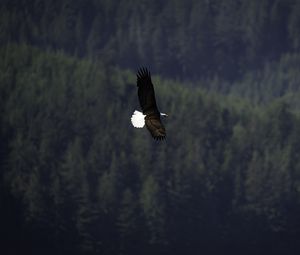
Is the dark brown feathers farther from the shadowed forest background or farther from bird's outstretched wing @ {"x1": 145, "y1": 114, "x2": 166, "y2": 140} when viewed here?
the shadowed forest background

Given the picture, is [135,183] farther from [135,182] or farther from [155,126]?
[155,126]

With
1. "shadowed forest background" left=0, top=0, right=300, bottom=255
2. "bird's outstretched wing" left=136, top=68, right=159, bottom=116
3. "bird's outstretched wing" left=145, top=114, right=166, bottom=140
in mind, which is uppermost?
"bird's outstretched wing" left=136, top=68, right=159, bottom=116

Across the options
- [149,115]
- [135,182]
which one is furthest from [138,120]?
[135,182]

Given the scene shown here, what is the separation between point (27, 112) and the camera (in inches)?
7618

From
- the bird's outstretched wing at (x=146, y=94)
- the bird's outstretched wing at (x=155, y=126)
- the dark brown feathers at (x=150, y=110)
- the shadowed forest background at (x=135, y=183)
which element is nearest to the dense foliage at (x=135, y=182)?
the shadowed forest background at (x=135, y=183)

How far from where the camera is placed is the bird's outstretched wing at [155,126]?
945 inches

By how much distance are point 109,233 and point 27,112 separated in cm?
3481

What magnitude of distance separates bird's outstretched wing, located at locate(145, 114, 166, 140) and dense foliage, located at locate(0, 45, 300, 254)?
5498 inches

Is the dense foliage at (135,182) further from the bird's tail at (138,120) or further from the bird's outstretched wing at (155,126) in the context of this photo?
the bird's outstretched wing at (155,126)

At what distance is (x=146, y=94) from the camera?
2492cm

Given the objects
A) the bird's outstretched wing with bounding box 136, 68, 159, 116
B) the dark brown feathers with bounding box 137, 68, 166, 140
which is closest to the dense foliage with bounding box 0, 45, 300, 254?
the bird's outstretched wing with bounding box 136, 68, 159, 116

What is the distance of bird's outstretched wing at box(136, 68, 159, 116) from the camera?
Result: 2456 centimetres

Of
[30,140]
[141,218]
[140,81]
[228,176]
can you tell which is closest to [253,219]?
[228,176]

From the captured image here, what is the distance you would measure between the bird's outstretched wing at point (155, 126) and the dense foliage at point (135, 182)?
13965 cm
